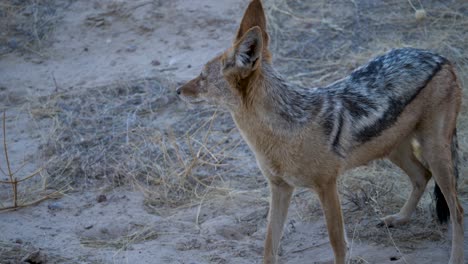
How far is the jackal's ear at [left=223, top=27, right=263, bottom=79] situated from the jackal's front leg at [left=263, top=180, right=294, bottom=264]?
0.97 meters

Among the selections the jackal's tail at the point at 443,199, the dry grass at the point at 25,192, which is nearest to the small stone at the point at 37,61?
the dry grass at the point at 25,192

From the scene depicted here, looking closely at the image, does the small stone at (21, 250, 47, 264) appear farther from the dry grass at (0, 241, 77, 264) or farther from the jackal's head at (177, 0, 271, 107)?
the jackal's head at (177, 0, 271, 107)

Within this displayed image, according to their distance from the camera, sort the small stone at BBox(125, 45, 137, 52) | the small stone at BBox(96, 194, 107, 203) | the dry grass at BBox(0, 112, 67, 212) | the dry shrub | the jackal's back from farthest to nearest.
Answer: the small stone at BBox(125, 45, 137, 52) → the dry shrub → the small stone at BBox(96, 194, 107, 203) → the dry grass at BBox(0, 112, 67, 212) → the jackal's back

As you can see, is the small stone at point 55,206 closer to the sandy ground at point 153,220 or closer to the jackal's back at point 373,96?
the sandy ground at point 153,220

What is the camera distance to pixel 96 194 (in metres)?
6.61

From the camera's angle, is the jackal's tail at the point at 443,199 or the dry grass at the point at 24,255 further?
the jackal's tail at the point at 443,199

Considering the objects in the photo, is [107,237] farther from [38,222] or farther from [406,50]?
[406,50]

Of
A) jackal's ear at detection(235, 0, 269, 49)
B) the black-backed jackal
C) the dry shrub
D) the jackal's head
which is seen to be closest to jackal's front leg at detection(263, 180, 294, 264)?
the black-backed jackal

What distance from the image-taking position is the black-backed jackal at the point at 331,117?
481 centimetres

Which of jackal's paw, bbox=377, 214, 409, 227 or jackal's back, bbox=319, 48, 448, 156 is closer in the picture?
jackal's back, bbox=319, 48, 448, 156

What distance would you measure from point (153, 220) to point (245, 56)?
6.92ft

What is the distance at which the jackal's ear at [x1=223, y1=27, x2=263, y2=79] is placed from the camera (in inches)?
181

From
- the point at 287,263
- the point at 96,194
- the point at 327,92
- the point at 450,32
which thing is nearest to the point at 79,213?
the point at 96,194

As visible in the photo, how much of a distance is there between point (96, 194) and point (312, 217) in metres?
2.12
